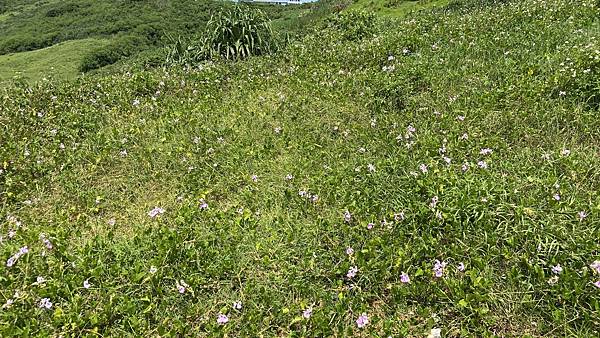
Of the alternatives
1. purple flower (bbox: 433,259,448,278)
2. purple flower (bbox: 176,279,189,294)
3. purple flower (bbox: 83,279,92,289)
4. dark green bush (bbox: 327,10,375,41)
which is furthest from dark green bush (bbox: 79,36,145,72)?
purple flower (bbox: 433,259,448,278)

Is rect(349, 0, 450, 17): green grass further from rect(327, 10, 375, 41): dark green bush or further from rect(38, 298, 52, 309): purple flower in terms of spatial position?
rect(38, 298, 52, 309): purple flower

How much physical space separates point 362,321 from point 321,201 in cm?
127

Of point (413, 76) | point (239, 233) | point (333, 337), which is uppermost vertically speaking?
point (413, 76)

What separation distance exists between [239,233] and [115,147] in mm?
2222

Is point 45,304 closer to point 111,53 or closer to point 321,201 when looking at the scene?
point 321,201

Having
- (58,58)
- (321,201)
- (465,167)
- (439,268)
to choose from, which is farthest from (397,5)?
(58,58)

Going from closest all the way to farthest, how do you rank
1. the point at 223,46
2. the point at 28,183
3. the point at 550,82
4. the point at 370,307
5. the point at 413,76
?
the point at 370,307 → the point at 28,183 → the point at 550,82 → the point at 413,76 → the point at 223,46

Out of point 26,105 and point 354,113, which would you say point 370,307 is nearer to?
point 354,113

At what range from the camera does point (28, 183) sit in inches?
177

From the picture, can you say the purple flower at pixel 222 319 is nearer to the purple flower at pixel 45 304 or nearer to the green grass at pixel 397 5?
the purple flower at pixel 45 304

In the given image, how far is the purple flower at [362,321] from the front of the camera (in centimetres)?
268

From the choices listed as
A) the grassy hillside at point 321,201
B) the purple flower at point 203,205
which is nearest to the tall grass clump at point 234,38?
the grassy hillside at point 321,201

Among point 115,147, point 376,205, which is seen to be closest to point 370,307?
point 376,205

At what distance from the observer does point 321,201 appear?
3783 millimetres
